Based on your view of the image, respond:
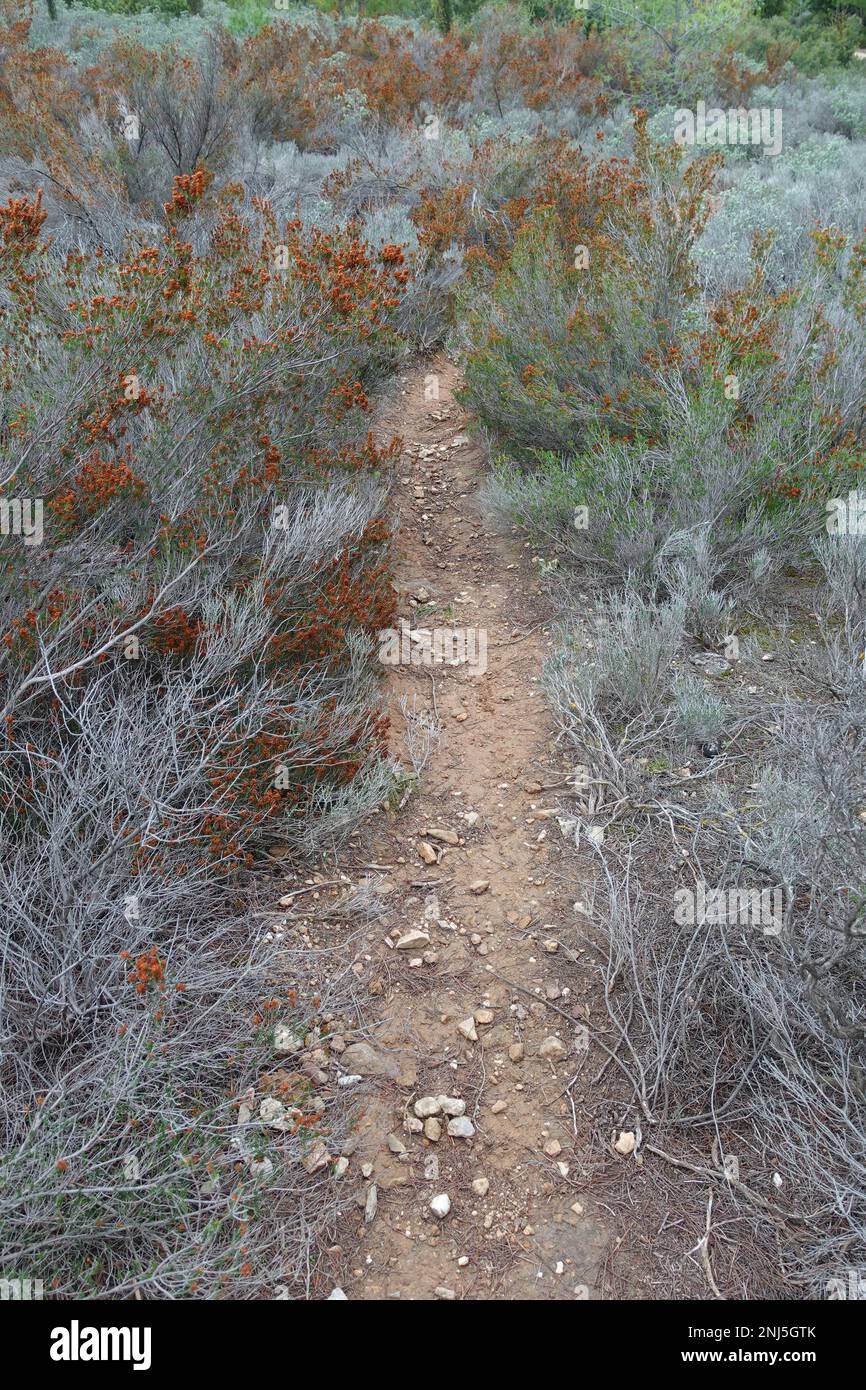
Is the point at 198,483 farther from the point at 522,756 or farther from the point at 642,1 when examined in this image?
the point at 642,1

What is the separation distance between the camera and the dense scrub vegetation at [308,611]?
2334 mm

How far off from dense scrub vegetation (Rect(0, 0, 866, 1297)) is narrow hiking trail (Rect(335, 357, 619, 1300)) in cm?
19

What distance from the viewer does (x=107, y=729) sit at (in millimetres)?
3055

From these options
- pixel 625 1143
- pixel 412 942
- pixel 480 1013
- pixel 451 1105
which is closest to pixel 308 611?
pixel 412 942

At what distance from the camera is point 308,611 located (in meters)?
3.75

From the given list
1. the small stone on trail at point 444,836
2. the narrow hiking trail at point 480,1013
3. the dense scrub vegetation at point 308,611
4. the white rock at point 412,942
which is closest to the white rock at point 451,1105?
the narrow hiking trail at point 480,1013

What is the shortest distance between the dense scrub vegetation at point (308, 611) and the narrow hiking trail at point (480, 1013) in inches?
7.5

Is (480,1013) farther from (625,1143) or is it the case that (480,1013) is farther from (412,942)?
(625,1143)

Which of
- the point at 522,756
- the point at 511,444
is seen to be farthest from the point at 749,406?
the point at 522,756

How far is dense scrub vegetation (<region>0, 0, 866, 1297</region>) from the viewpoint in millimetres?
2334

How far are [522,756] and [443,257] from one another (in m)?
4.85

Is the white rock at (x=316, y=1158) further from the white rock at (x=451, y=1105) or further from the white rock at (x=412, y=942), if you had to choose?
the white rock at (x=412, y=942)

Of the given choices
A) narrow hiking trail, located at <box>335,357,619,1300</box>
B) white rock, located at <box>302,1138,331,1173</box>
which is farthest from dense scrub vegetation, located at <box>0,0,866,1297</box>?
narrow hiking trail, located at <box>335,357,619,1300</box>

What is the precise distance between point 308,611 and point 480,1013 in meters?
1.77
